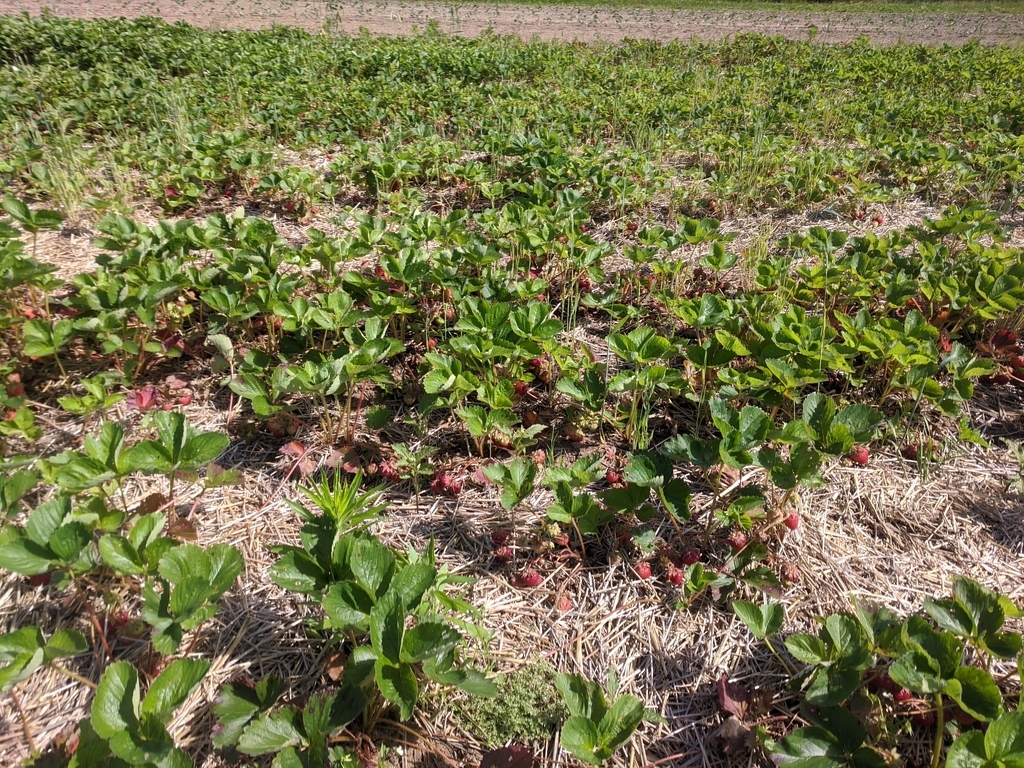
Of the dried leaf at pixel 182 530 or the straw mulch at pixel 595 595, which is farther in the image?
the dried leaf at pixel 182 530

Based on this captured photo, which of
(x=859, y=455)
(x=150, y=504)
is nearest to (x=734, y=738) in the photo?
(x=859, y=455)

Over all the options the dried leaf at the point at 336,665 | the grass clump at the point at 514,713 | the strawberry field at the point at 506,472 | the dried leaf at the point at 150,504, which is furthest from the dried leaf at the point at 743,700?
the dried leaf at the point at 150,504

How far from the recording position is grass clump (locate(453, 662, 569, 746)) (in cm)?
146

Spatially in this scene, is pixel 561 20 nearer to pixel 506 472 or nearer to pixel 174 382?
pixel 174 382

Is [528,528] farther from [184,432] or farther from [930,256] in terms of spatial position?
[930,256]

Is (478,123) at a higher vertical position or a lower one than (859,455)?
higher

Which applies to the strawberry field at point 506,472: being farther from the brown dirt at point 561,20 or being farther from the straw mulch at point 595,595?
the brown dirt at point 561,20

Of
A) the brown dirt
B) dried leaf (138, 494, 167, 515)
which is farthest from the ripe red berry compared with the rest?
the brown dirt

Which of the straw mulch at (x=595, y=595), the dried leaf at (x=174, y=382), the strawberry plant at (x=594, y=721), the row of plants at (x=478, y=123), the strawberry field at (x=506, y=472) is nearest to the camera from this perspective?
the strawberry plant at (x=594, y=721)

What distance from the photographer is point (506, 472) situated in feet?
6.12

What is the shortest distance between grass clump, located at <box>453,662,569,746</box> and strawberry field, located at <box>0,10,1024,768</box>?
0.01m

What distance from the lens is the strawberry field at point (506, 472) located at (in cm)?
137

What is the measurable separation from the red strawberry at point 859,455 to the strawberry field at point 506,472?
0.01 m

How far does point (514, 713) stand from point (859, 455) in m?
1.51
